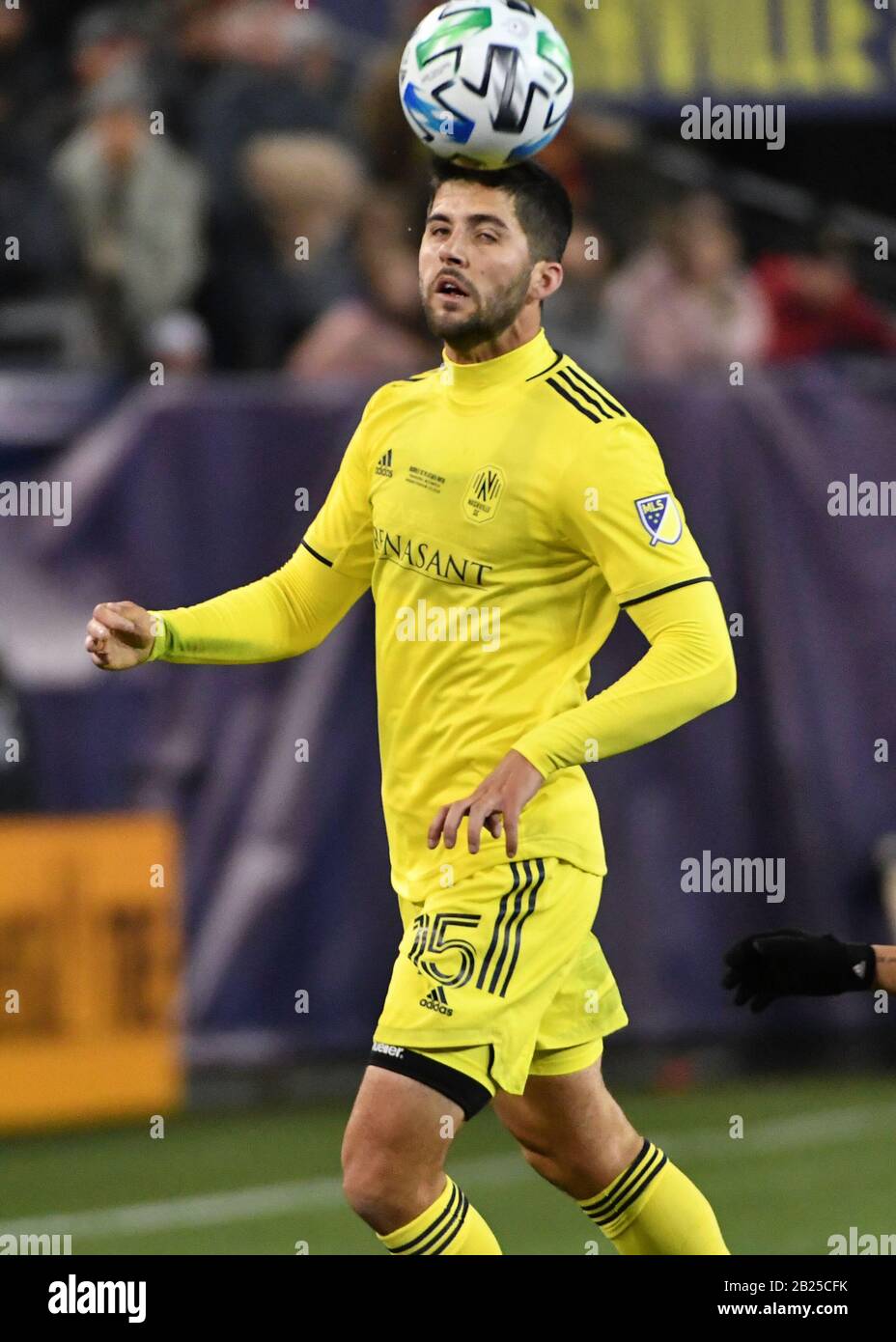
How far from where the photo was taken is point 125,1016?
8.92 m

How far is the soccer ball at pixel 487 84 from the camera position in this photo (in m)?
5.05

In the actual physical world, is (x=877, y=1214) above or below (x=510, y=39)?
below

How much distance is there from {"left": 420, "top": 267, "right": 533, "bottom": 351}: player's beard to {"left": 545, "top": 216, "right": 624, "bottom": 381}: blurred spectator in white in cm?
578

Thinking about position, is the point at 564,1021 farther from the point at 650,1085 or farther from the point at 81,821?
the point at 650,1085

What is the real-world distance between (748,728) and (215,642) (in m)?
5.04

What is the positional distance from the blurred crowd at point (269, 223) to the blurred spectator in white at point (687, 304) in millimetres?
10

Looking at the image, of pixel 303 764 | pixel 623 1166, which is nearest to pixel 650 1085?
pixel 303 764

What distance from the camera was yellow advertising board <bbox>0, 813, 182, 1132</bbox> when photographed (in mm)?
8734

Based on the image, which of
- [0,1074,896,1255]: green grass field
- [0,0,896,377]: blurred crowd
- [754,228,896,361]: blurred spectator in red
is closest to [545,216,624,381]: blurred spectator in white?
[0,0,896,377]: blurred crowd

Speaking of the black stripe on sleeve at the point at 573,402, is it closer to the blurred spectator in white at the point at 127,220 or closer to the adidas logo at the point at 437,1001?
the adidas logo at the point at 437,1001

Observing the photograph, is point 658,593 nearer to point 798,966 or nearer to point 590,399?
point 590,399

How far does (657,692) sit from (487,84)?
1297 millimetres

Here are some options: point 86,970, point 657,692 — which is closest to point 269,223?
point 86,970

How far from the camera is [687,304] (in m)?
11.5
